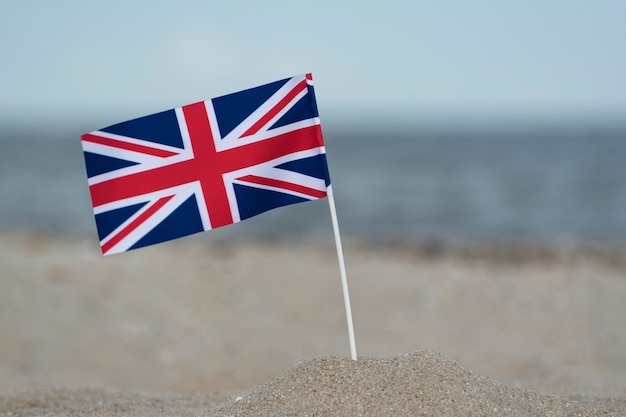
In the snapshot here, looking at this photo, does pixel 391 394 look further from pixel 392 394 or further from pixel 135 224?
pixel 135 224

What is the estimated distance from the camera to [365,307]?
9.44 metres

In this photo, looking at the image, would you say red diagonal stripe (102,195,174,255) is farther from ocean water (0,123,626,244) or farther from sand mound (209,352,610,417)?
ocean water (0,123,626,244)

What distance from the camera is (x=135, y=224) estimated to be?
13.6 feet

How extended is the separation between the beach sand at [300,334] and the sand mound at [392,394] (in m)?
0.01

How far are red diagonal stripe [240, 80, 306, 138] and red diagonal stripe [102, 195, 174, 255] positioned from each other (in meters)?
0.61

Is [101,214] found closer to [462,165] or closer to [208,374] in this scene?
[208,374]

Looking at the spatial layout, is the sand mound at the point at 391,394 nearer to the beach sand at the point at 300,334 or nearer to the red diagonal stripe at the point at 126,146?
the beach sand at the point at 300,334

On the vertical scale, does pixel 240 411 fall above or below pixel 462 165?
above

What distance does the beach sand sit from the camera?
3895 millimetres

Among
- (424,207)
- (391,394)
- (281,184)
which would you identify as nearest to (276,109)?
(281,184)

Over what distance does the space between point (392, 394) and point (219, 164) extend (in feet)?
5.33

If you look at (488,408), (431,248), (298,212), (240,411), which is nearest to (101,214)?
(240,411)

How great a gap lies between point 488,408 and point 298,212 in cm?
1722

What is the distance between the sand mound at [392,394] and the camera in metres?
3.59
